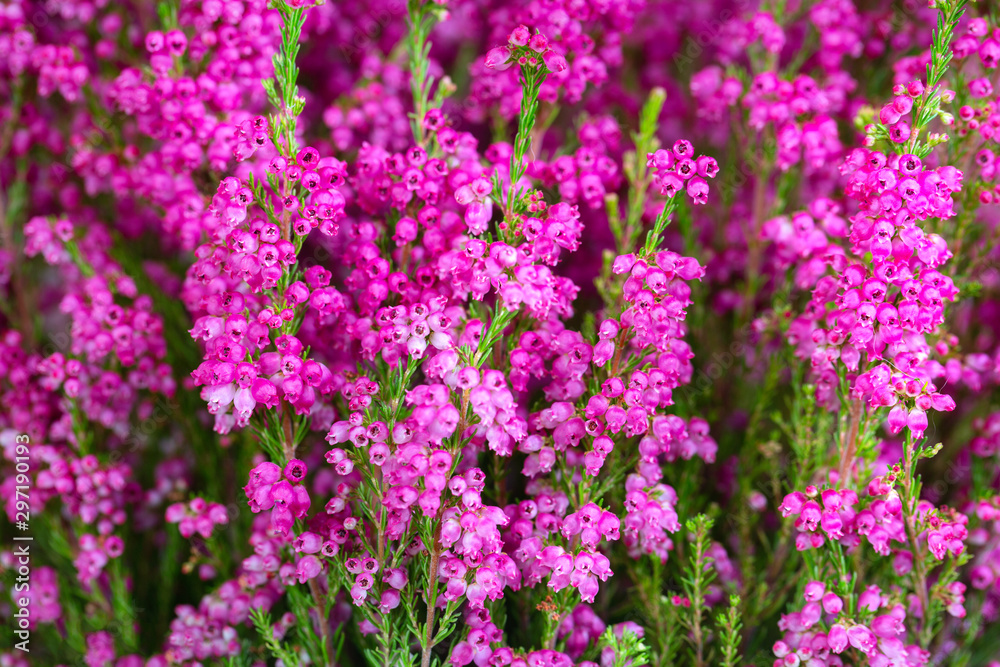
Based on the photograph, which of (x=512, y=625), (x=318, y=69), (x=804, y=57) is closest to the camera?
(x=512, y=625)

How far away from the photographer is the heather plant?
1.49 m

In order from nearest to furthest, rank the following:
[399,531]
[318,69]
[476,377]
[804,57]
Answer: [476,377] < [399,531] < [804,57] < [318,69]

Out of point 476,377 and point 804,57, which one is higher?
point 804,57

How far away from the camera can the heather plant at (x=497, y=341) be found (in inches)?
58.7

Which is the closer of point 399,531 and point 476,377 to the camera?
point 476,377

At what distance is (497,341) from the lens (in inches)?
63.1

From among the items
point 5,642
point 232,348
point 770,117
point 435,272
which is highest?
point 770,117

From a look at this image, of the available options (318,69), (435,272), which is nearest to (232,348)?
(435,272)

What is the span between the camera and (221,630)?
1896 millimetres

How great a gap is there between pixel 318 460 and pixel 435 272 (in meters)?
0.84

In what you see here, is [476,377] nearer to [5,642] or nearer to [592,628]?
[592,628]

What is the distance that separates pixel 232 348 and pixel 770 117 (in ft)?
4.97

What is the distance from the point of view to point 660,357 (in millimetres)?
1587

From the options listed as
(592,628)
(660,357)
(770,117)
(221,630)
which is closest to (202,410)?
(221,630)
